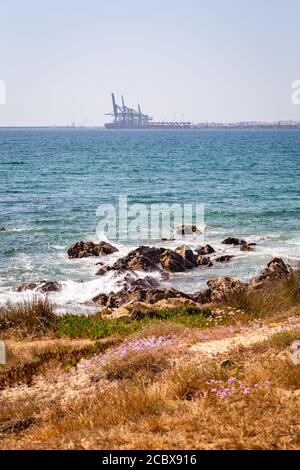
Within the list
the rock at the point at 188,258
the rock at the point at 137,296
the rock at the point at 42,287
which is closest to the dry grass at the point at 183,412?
the rock at the point at 137,296

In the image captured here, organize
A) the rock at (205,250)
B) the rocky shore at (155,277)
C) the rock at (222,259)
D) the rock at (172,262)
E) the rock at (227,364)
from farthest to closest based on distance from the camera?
the rock at (205,250), the rock at (222,259), the rock at (172,262), the rocky shore at (155,277), the rock at (227,364)

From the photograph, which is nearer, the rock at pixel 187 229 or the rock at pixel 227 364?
the rock at pixel 227 364

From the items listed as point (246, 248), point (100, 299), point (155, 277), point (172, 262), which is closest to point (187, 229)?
point (246, 248)

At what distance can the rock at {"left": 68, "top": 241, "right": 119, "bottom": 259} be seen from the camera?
2750 centimetres

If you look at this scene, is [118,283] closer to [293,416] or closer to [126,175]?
[293,416]

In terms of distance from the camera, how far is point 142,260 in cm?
2488

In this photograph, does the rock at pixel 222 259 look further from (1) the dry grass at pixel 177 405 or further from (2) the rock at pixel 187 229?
(1) the dry grass at pixel 177 405

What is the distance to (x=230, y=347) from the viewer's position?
32.0 feet

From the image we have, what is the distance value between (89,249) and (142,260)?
4095 millimetres

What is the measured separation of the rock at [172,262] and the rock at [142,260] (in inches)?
15.3

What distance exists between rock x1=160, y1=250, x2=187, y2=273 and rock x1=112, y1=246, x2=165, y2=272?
1.28 ft

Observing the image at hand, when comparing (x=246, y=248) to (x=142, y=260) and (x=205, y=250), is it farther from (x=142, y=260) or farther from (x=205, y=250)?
(x=142, y=260)

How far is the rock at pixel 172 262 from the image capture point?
81.3 ft

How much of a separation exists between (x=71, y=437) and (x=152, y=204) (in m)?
39.3
